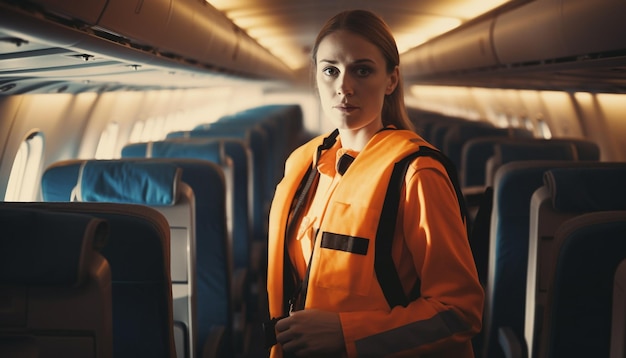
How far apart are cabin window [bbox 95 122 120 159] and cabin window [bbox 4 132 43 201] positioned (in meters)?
1.38

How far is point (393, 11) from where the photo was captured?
8203 millimetres

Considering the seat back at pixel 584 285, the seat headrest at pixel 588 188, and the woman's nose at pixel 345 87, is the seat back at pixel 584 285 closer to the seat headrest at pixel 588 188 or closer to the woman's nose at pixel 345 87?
the seat headrest at pixel 588 188

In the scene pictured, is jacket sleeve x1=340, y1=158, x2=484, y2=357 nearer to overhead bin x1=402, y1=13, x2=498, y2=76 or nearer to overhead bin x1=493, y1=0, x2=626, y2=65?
overhead bin x1=493, y1=0, x2=626, y2=65

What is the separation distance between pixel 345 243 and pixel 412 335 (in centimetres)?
28

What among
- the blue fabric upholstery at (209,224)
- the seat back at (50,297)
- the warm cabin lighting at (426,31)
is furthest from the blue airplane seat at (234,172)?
the warm cabin lighting at (426,31)

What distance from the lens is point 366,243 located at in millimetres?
1728

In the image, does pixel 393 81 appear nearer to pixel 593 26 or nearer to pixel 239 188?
pixel 593 26

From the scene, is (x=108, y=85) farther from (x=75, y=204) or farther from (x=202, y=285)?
(x=75, y=204)

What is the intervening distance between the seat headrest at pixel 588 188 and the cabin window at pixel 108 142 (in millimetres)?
4560

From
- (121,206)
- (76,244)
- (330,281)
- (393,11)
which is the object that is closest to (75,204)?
(121,206)

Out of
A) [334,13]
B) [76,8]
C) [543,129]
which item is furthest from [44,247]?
[543,129]

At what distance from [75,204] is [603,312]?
167cm

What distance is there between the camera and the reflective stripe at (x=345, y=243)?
1729mm

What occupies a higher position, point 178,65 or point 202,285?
point 178,65
